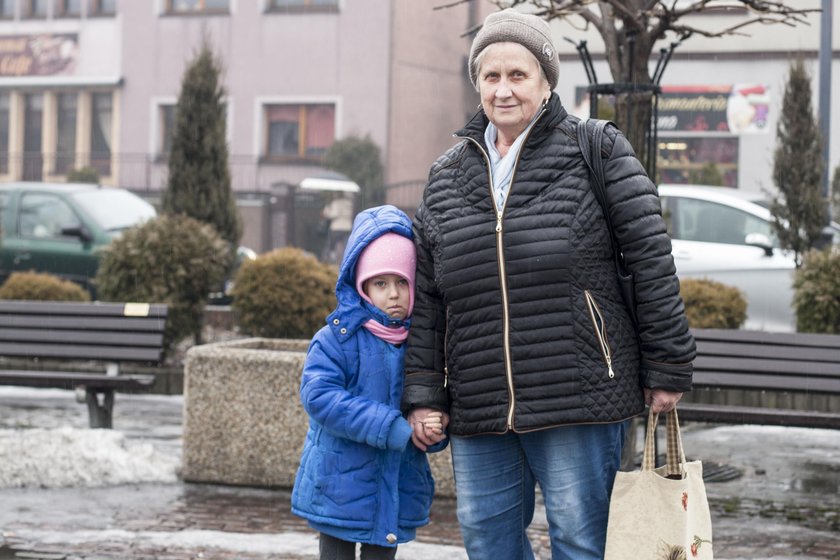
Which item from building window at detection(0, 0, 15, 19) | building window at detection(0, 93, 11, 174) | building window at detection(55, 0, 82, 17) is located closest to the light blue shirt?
building window at detection(55, 0, 82, 17)

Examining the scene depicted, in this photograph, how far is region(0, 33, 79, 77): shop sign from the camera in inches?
1382

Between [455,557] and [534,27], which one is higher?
[534,27]

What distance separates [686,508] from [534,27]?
54.9 inches

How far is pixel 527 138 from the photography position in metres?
3.97

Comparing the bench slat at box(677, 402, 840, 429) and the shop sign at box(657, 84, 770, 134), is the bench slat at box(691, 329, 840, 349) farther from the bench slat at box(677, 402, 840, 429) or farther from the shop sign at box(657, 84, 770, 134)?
the shop sign at box(657, 84, 770, 134)

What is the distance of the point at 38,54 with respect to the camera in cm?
3541

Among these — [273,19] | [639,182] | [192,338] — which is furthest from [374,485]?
[273,19]

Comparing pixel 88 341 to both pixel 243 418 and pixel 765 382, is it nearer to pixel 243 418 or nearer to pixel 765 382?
pixel 243 418

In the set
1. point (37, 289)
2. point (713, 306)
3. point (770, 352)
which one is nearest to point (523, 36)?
point (770, 352)

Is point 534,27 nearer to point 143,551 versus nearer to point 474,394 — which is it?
point 474,394

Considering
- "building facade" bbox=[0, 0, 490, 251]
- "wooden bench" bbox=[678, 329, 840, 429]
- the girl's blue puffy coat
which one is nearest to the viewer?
the girl's blue puffy coat

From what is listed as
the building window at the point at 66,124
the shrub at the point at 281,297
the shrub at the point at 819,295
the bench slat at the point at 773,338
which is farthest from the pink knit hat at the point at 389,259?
the building window at the point at 66,124

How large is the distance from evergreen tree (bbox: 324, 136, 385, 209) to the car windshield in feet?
45.0

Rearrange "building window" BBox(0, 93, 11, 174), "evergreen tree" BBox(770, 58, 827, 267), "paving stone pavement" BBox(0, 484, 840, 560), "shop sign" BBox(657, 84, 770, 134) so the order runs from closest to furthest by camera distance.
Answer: "paving stone pavement" BBox(0, 484, 840, 560)
"evergreen tree" BBox(770, 58, 827, 267)
"shop sign" BBox(657, 84, 770, 134)
"building window" BBox(0, 93, 11, 174)
